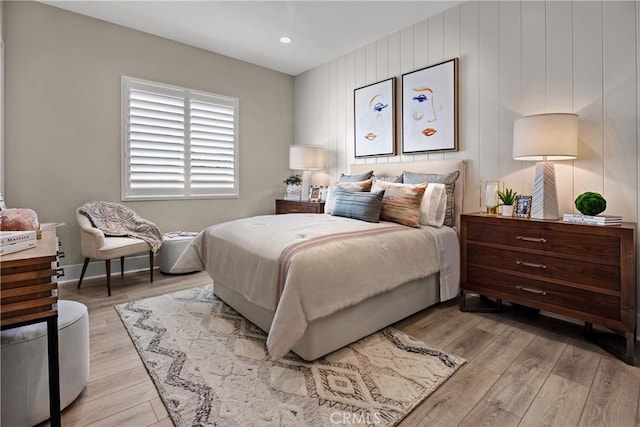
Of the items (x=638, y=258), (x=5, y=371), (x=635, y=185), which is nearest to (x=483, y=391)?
(x=638, y=258)

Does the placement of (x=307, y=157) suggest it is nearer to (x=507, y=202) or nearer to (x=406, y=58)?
(x=406, y=58)

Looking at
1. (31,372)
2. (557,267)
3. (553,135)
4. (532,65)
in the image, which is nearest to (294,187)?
(532,65)

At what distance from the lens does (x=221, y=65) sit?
440 cm

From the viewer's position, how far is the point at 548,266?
2.19 metres

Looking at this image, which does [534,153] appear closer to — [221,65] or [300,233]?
[300,233]

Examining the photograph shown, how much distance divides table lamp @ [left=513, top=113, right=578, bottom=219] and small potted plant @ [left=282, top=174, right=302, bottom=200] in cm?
298

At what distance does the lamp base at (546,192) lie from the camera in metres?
2.33

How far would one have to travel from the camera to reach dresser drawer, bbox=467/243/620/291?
1.95 meters

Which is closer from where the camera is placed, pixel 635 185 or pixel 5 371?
pixel 5 371

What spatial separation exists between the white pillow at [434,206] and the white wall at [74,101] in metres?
2.90

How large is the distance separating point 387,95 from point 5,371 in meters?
3.79

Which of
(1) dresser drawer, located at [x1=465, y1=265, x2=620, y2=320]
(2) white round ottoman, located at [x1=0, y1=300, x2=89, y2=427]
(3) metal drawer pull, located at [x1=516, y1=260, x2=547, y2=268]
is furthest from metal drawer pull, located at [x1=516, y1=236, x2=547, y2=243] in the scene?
(2) white round ottoman, located at [x1=0, y1=300, x2=89, y2=427]

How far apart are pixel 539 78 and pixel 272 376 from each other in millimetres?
2995

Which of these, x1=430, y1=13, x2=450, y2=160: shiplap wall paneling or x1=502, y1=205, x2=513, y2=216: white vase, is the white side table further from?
x1=502, y1=205, x2=513, y2=216: white vase
